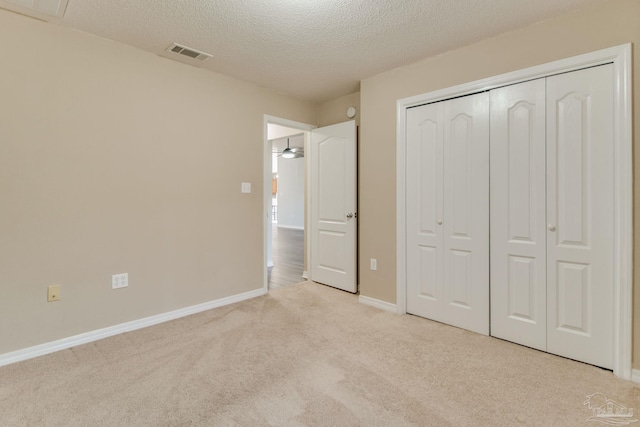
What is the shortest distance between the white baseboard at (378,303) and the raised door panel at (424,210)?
0.15 metres

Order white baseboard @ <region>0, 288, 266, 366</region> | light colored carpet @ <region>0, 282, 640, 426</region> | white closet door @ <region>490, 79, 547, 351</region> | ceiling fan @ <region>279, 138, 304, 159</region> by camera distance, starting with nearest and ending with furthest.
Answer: light colored carpet @ <region>0, 282, 640, 426</region>, white baseboard @ <region>0, 288, 266, 366</region>, white closet door @ <region>490, 79, 547, 351</region>, ceiling fan @ <region>279, 138, 304, 159</region>

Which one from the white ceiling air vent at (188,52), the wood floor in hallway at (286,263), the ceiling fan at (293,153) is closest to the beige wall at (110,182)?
the white ceiling air vent at (188,52)

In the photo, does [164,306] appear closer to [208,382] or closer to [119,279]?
[119,279]

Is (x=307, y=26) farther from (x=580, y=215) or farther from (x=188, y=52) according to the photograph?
(x=580, y=215)

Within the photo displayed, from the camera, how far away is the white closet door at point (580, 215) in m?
2.05

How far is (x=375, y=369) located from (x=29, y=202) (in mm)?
2698

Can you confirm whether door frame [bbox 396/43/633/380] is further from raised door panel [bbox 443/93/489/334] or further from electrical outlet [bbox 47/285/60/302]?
electrical outlet [bbox 47/285/60/302]

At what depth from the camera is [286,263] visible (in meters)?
5.52

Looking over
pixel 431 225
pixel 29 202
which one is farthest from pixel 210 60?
pixel 431 225

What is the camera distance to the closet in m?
2.09

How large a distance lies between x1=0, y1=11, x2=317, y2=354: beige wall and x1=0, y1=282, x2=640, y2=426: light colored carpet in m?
0.40

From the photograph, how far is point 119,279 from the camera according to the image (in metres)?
2.65

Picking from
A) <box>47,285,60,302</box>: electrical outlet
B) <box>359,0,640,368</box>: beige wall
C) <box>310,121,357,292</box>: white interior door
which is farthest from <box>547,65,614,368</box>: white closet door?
<box>47,285,60,302</box>: electrical outlet

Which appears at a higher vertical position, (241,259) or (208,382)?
(241,259)
